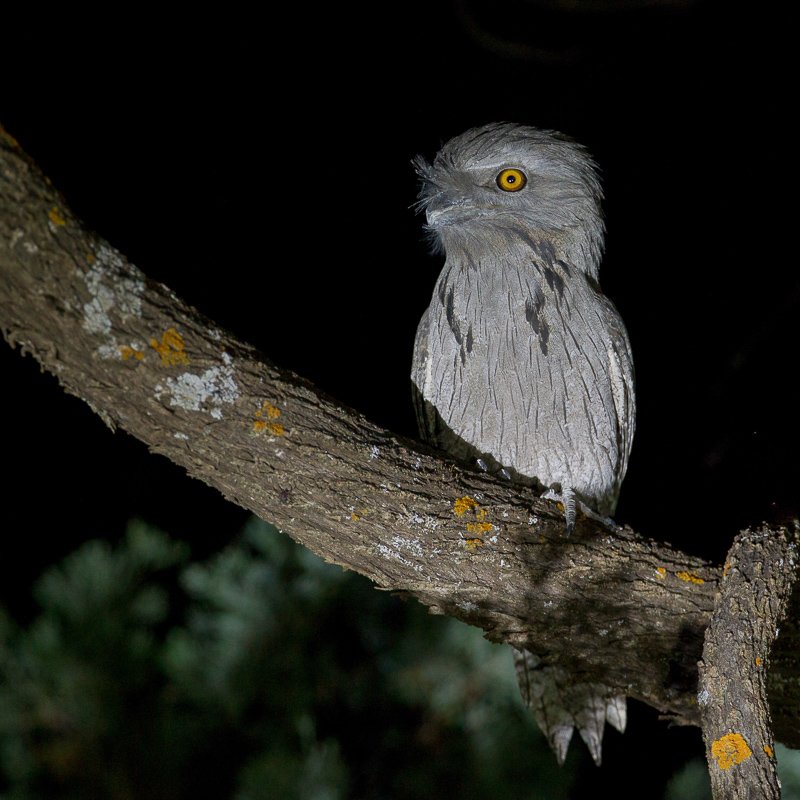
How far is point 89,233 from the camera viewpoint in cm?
105

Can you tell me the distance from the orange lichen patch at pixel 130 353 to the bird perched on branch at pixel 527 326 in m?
1.02

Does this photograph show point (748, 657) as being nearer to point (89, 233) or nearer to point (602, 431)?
point (602, 431)

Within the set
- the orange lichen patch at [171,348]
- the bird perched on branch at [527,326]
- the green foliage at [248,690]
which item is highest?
the bird perched on branch at [527,326]

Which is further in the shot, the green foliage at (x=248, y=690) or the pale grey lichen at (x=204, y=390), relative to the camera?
the green foliage at (x=248, y=690)

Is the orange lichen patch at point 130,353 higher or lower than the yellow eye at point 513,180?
lower

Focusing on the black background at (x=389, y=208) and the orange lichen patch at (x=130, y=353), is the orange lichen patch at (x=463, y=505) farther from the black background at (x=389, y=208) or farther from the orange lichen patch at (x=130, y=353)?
the black background at (x=389, y=208)

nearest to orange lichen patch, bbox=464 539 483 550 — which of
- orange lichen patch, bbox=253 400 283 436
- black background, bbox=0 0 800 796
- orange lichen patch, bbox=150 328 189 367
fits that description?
orange lichen patch, bbox=253 400 283 436

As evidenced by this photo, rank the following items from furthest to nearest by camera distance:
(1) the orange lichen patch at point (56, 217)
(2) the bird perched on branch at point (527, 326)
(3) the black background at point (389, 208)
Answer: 1. (3) the black background at point (389, 208)
2. (2) the bird perched on branch at point (527, 326)
3. (1) the orange lichen patch at point (56, 217)

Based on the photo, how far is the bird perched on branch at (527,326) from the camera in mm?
1841

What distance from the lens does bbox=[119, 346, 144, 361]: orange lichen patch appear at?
107 centimetres

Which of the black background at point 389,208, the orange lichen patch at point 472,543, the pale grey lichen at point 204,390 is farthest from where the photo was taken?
the black background at point 389,208

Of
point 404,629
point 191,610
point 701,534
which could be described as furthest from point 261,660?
point 701,534

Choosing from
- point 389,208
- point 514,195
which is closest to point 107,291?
point 514,195

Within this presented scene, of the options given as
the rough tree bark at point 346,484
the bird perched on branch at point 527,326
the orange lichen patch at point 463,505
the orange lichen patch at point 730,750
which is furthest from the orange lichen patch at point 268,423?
the orange lichen patch at point 730,750
